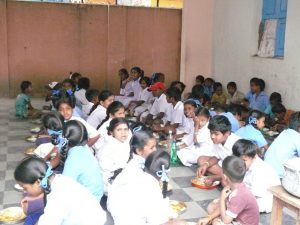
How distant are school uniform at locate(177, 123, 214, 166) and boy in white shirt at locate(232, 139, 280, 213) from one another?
1.03 m

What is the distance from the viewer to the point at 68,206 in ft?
7.39

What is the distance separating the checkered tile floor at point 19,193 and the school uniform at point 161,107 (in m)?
1.58

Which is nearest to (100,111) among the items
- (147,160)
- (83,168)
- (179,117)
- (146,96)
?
(179,117)

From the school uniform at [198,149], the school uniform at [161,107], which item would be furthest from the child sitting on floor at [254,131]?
the school uniform at [161,107]

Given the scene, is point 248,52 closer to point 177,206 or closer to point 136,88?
point 136,88

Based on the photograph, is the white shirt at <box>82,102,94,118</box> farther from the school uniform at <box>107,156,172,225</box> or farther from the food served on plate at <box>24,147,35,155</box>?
the school uniform at <box>107,156,172,225</box>

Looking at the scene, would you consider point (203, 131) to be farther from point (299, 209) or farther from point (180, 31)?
point (180, 31)

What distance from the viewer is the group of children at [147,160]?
2.32 metres

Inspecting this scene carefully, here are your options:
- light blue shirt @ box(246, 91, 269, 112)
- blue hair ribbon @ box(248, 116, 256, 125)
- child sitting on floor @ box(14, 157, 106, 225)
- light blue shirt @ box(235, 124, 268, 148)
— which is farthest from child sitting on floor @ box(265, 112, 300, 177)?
light blue shirt @ box(246, 91, 269, 112)

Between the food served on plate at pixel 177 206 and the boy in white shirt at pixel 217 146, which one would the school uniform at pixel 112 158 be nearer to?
the food served on plate at pixel 177 206

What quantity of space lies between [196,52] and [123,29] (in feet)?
5.80

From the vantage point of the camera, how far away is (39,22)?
8.88m

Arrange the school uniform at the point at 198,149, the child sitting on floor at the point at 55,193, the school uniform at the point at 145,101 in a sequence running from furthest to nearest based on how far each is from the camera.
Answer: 1. the school uniform at the point at 145,101
2. the school uniform at the point at 198,149
3. the child sitting on floor at the point at 55,193

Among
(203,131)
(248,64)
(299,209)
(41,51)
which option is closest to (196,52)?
(248,64)
